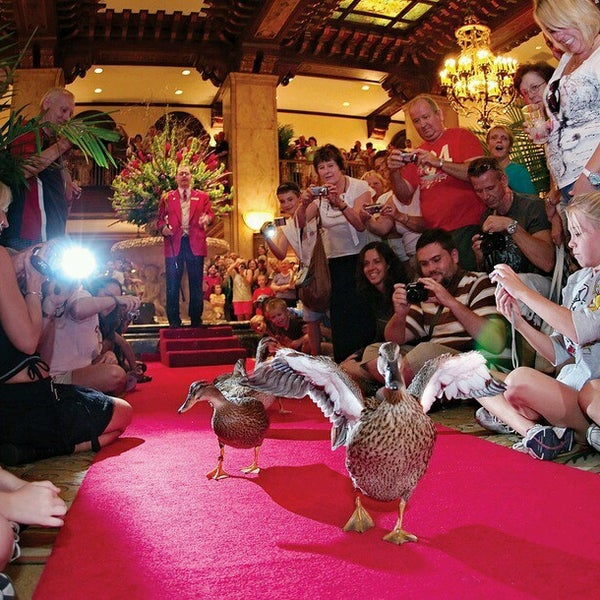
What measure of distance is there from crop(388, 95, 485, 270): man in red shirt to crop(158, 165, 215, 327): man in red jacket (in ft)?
13.3

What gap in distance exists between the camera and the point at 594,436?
2.46 m

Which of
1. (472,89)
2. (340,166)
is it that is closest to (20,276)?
(340,166)

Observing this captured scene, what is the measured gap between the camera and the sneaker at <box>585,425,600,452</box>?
244 centimetres

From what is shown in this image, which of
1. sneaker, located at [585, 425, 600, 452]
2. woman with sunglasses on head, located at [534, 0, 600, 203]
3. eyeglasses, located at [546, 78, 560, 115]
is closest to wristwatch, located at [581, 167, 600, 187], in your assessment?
woman with sunglasses on head, located at [534, 0, 600, 203]

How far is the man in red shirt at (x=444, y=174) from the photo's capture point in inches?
154

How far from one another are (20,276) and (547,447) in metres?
2.12

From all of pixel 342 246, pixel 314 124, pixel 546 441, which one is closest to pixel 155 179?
pixel 342 246

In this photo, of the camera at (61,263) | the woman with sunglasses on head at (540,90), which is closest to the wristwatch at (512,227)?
the woman with sunglasses on head at (540,90)

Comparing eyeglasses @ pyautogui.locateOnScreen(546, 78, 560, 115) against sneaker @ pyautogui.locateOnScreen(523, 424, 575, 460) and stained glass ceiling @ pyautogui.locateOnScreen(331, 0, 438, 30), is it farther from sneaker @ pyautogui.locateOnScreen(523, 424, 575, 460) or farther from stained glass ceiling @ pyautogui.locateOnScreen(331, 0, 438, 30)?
stained glass ceiling @ pyautogui.locateOnScreen(331, 0, 438, 30)

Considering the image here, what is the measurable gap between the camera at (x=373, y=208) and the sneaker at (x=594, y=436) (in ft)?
6.85

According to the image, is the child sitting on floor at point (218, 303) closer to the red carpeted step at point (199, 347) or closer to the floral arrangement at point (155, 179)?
the floral arrangement at point (155, 179)

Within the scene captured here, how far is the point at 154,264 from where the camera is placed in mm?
9586

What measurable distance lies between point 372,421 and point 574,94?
1.87m

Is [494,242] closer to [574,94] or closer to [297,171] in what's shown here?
[574,94]
